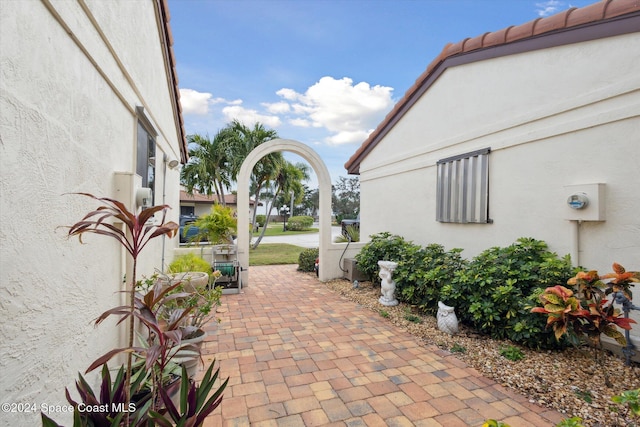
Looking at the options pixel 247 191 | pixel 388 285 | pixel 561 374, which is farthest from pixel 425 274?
pixel 247 191

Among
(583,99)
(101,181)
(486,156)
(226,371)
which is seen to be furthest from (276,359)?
(583,99)

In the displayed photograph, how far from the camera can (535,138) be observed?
4902 millimetres

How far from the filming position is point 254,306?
6266mm

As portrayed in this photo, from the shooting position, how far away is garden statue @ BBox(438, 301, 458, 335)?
15.5ft

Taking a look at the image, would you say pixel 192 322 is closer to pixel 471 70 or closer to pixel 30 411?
pixel 30 411

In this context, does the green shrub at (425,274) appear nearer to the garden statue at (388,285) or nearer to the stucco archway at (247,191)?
the garden statue at (388,285)

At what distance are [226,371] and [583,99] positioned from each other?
20.2ft

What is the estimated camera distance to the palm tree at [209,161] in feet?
51.4

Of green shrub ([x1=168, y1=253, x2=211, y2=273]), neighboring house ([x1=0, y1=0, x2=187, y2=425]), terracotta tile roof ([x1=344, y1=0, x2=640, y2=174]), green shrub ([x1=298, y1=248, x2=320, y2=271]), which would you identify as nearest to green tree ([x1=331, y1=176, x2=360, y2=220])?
green shrub ([x1=298, y1=248, x2=320, y2=271])

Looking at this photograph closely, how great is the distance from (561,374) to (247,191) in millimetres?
6912

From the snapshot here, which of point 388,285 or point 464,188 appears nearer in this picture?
point 464,188

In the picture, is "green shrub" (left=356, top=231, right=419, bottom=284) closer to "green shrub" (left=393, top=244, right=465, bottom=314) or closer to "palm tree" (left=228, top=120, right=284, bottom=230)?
"green shrub" (left=393, top=244, right=465, bottom=314)

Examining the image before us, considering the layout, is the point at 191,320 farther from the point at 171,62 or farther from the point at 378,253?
the point at 171,62

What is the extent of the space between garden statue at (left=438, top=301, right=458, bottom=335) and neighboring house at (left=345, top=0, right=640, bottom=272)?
178 cm
